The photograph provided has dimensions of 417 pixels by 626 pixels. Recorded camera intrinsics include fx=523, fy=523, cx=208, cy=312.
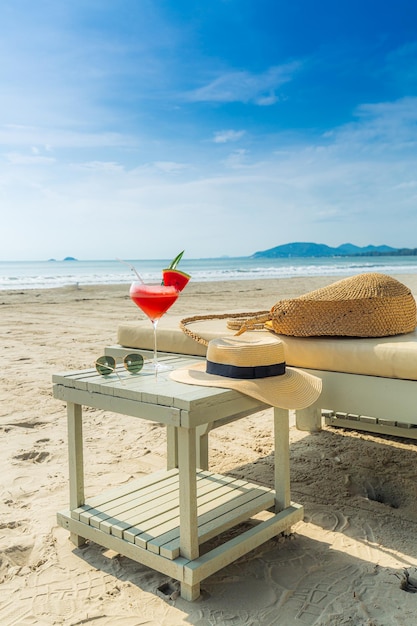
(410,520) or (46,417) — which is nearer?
(410,520)

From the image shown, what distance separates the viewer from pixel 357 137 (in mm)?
30172

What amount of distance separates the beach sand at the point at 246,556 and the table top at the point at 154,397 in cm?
60

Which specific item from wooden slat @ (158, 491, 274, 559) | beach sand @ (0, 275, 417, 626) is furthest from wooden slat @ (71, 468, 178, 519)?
wooden slat @ (158, 491, 274, 559)

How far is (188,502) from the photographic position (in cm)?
172

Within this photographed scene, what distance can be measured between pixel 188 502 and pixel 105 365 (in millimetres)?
617

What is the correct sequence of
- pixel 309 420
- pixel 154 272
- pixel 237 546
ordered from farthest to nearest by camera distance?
pixel 154 272 → pixel 309 420 → pixel 237 546

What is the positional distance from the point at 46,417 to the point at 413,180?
3642cm

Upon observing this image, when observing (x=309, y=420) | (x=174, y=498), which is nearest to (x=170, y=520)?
(x=174, y=498)

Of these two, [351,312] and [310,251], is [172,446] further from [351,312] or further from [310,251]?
[310,251]

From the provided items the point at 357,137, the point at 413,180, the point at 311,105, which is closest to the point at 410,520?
the point at 311,105

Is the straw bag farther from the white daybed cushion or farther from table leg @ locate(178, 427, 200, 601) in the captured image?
table leg @ locate(178, 427, 200, 601)

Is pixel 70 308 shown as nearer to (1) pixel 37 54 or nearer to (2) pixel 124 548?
(1) pixel 37 54

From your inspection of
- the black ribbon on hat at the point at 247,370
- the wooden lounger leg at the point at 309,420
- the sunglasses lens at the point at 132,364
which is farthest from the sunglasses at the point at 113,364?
the wooden lounger leg at the point at 309,420

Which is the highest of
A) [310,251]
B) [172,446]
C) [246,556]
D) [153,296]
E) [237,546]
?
[310,251]
